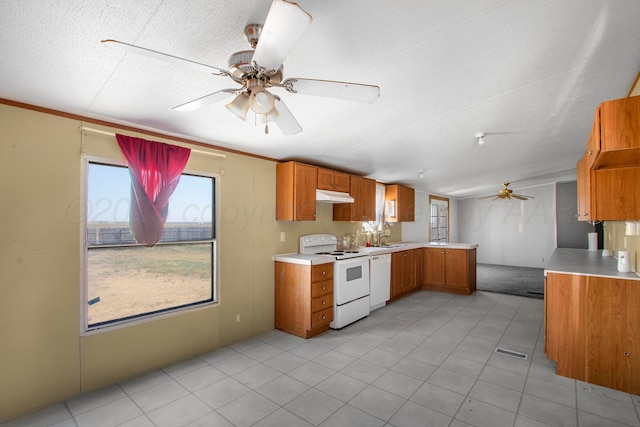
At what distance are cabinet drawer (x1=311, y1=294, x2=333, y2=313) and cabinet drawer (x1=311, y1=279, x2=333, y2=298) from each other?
0.05 metres

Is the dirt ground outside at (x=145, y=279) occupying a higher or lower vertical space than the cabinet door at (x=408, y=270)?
higher

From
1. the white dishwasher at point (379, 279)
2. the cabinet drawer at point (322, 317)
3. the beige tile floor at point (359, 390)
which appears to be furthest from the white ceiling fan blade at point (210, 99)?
the white dishwasher at point (379, 279)

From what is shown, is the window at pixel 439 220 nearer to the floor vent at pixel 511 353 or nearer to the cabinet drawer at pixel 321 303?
the floor vent at pixel 511 353

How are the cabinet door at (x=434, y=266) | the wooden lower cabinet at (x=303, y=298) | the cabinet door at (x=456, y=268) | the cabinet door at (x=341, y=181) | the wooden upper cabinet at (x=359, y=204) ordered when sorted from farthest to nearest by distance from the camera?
the cabinet door at (x=434, y=266)
the cabinet door at (x=456, y=268)
the wooden upper cabinet at (x=359, y=204)
the cabinet door at (x=341, y=181)
the wooden lower cabinet at (x=303, y=298)

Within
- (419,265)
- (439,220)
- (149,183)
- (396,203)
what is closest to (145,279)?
(149,183)

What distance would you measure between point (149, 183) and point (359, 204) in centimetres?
330

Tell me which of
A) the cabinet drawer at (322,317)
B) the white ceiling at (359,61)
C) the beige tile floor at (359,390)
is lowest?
the beige tile floor at (359,390)

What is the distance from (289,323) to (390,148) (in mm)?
2623

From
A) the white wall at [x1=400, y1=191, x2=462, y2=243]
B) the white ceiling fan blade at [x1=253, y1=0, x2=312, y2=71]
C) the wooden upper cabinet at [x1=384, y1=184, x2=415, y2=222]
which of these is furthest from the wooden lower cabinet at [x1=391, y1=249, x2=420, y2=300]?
the white ceiling fan blade at [x1=253, y1=0, x2=312, y2=71]

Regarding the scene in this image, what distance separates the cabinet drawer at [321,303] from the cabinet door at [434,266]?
3.18 metres

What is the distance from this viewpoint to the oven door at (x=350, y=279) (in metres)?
3.91

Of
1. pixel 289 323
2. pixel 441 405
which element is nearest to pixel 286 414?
pixel 441 405

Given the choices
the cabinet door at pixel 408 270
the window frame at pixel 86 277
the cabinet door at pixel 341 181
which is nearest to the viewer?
the window frame at pixel 86 277

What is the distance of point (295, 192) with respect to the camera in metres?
3.86
